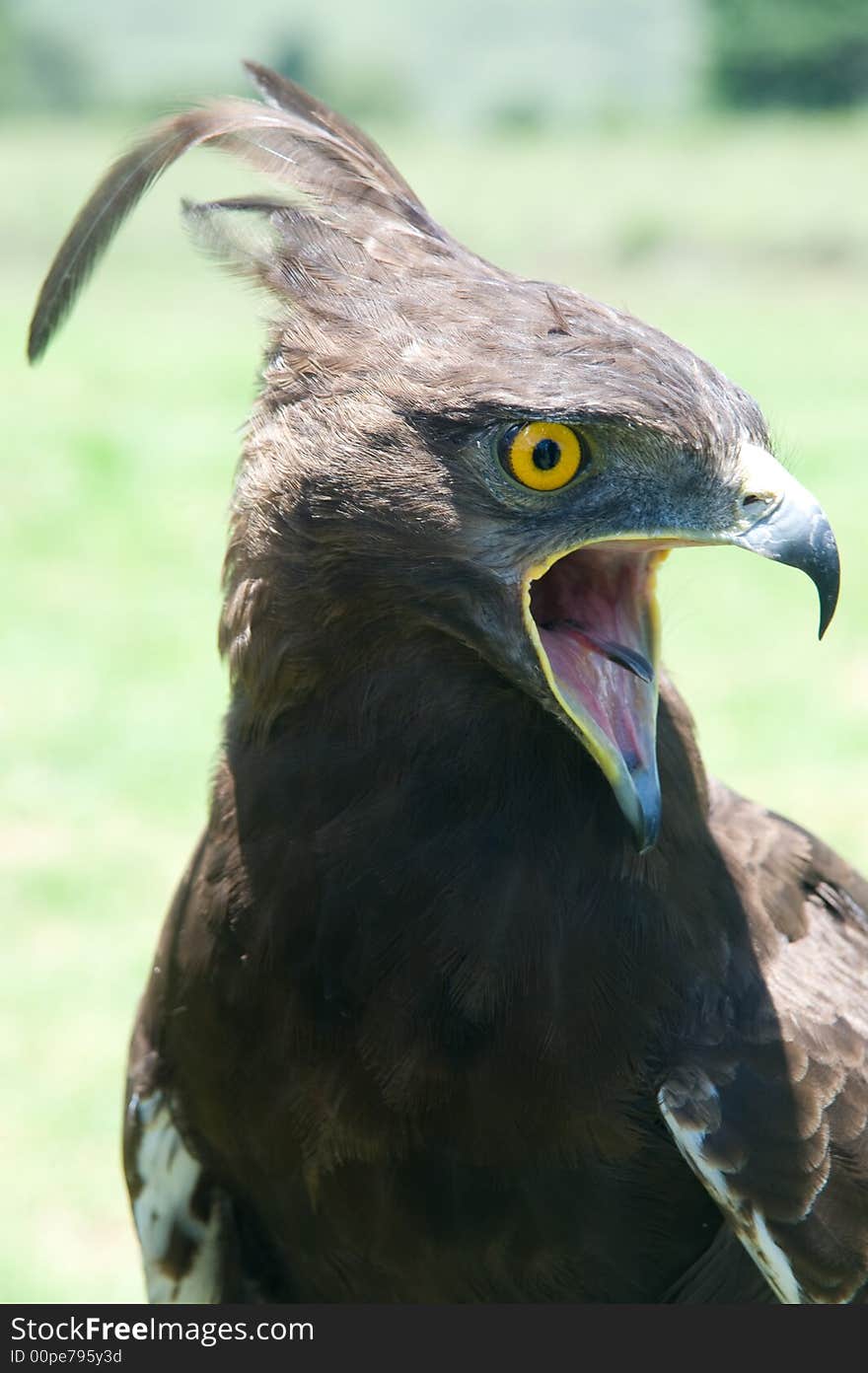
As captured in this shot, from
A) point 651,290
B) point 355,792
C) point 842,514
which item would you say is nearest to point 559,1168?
point 355,792

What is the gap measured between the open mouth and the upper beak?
6.3 inches

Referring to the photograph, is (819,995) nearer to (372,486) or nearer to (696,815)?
(696,815)

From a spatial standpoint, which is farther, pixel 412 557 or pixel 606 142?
pixel 606 142

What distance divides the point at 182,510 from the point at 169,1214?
7925mm

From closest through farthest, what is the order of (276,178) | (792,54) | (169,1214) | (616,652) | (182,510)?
(616,652)
(276,178)
(169,1214)
(182,510)
(792,54)

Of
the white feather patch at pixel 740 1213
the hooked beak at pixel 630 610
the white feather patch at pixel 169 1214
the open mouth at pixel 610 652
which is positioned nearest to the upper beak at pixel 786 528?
the hooked beak at pixel 630 610

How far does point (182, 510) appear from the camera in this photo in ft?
36.1

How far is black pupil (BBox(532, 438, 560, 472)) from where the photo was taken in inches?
101

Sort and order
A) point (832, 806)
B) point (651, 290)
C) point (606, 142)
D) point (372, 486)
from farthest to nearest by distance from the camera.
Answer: point (606, 142), point (651, 290), point (832, 806), point (372, 486)

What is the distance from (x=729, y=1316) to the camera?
9.71 feet

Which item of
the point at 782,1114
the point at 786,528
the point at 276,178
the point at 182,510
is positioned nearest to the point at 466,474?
the point at 786,528

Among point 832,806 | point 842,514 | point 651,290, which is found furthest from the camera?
point 651,290

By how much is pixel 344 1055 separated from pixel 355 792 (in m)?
0.45

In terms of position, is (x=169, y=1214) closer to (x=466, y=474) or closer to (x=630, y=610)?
(x=630, y=610)
